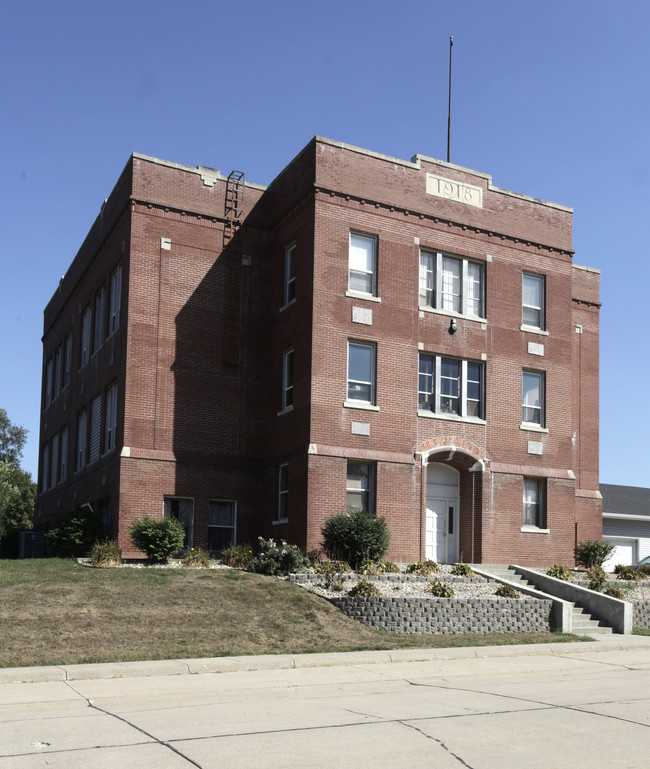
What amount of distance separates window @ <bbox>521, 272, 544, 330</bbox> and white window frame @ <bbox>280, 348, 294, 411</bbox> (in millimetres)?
7684

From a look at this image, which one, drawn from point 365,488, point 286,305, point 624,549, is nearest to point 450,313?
point 286,305

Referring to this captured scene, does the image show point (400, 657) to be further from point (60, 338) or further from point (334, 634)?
point (60, 338)

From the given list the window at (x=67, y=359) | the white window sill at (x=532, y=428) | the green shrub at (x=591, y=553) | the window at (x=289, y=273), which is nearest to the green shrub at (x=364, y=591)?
the white window sill at (x=532, y=428)

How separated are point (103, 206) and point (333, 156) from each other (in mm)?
9807

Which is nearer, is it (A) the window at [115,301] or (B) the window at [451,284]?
(B) the window at [451,284]

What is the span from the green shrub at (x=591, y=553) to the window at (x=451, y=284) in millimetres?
7866

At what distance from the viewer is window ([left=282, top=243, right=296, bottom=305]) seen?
2877cm

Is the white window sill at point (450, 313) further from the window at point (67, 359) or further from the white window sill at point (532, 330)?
the window at point (67, 359)

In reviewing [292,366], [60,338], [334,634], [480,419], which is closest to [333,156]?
[292,366]

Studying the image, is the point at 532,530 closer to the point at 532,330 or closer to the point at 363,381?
the point at 532,330

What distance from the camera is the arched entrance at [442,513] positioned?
28.4 m

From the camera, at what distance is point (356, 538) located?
24.0m

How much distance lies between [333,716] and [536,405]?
68.5ft

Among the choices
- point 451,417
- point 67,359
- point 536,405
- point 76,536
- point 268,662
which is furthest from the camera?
point 67,359
